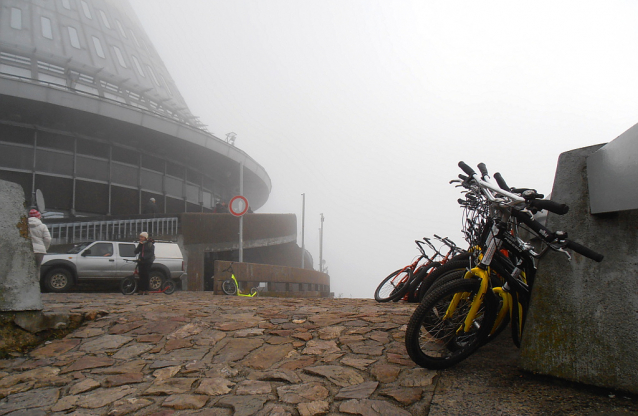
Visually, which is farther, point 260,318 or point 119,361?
point 260,318

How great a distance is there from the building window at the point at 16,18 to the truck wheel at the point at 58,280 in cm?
1958

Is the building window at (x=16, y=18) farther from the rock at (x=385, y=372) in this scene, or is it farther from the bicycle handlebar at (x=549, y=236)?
the bicycle handlebar at (x=549, y=236)

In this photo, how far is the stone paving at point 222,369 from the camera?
3.02m

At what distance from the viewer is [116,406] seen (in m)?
3.11

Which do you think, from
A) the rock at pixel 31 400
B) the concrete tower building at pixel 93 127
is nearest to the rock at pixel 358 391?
the rock at pixel 31 400

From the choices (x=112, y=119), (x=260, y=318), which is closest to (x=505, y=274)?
(x=260, y=318)

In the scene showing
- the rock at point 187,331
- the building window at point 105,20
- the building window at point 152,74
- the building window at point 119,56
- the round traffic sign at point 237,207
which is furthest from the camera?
the building window at point 152,74

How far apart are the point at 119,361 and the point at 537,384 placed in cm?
363

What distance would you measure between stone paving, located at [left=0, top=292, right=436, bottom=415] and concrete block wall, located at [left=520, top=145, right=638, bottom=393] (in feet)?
2.88

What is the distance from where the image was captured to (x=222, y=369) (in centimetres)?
374

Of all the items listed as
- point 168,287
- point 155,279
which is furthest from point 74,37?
point 168,287

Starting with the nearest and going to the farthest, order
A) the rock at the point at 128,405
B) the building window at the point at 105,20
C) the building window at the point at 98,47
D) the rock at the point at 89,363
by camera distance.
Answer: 1. the rock at the point at 128,405
2. the rock at the point at 89,363
3. the building window at the point at 98,47
4. the building window at the point at 105,20

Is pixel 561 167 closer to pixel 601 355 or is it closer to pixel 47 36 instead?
pixel 601 355

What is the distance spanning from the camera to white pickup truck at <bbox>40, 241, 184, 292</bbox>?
39.1ft
